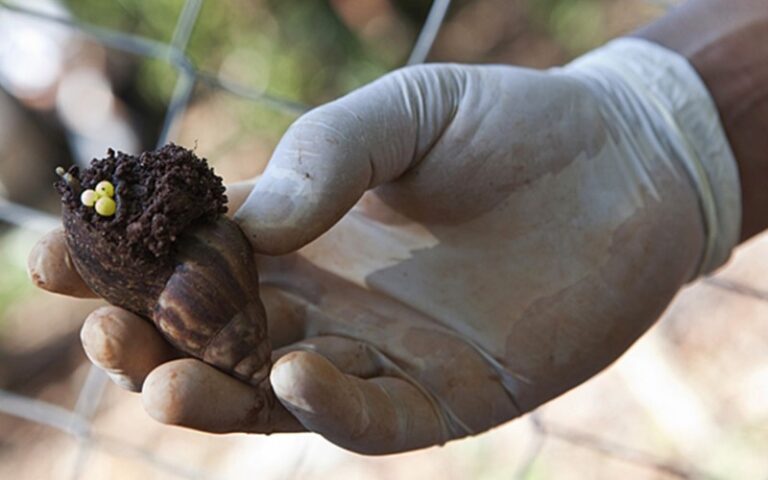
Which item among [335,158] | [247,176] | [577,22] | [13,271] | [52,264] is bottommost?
[13,271]

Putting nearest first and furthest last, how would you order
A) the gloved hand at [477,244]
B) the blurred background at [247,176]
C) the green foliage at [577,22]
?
1. the gloved hand at [477,244]
2. the blurred background at [247,176]
3. the green foliage at [577,22]

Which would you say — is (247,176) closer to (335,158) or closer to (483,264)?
(483,264)

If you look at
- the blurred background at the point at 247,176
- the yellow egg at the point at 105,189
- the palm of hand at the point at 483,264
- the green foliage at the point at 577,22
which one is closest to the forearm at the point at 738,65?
the palm of hand at the point at 483,264

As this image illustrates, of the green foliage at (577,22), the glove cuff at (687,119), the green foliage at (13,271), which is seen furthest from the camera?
the green foliage at (577,22)


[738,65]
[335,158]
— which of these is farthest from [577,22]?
[335,158]

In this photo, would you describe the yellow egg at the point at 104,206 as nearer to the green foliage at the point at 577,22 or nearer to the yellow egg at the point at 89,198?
the yellow egg at the point at 89,198

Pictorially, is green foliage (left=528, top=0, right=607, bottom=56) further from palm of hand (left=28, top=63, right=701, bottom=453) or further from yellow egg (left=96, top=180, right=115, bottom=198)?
yellow egg (left=96, top=180, right=115, bottom=198)
